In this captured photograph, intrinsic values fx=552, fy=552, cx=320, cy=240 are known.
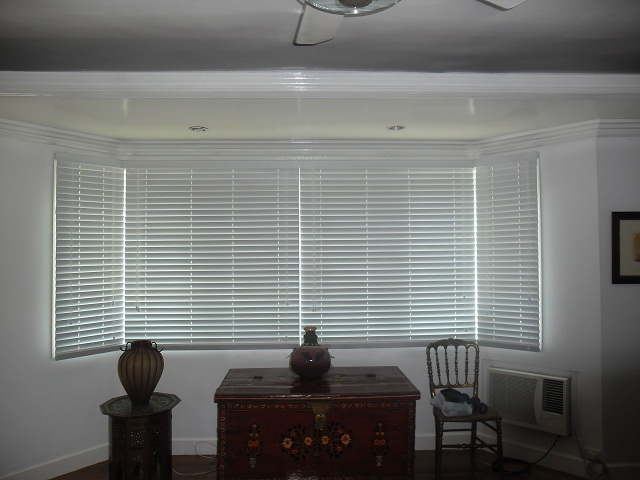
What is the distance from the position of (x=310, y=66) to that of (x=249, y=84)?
37cm

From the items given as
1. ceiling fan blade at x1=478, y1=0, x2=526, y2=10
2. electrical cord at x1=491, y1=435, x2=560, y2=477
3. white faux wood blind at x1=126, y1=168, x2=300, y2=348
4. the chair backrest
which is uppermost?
ceiling fan blade at x1=478, y1=0, x2=526, y2=10

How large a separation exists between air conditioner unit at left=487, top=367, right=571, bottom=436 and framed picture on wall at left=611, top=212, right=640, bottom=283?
2.81ft

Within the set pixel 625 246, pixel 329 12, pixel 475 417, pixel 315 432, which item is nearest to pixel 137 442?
pixel 315 432

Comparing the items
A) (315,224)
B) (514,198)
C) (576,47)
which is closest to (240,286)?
(315,224)

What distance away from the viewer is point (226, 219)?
4.53 metres

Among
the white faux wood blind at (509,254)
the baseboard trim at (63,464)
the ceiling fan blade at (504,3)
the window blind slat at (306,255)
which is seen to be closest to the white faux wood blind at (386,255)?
the window blind slat at (306,255)

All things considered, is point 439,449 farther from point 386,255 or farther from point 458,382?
point 386,255

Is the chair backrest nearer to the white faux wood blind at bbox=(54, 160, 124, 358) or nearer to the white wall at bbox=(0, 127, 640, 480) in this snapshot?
the white wall at bbox=(0, 127, 640, 480)

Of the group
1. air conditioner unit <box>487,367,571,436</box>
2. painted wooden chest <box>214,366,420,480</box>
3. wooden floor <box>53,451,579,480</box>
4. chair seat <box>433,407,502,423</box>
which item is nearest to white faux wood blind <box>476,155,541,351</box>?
air conditioner unit <box>487,367,571,436</box>

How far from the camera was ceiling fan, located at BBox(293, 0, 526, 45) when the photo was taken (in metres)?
1.75

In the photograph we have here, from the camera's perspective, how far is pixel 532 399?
416 centimetres

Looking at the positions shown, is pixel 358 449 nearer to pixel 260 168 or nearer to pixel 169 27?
pixel 260 168

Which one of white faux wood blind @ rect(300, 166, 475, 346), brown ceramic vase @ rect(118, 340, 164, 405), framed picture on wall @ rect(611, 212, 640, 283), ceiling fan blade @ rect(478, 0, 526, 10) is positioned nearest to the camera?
ceiling fan blade @ rect(478, 0, 526, 10)

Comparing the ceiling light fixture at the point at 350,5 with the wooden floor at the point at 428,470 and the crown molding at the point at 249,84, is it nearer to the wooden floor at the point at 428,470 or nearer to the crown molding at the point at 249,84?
the crown molding at the point at 249,84
